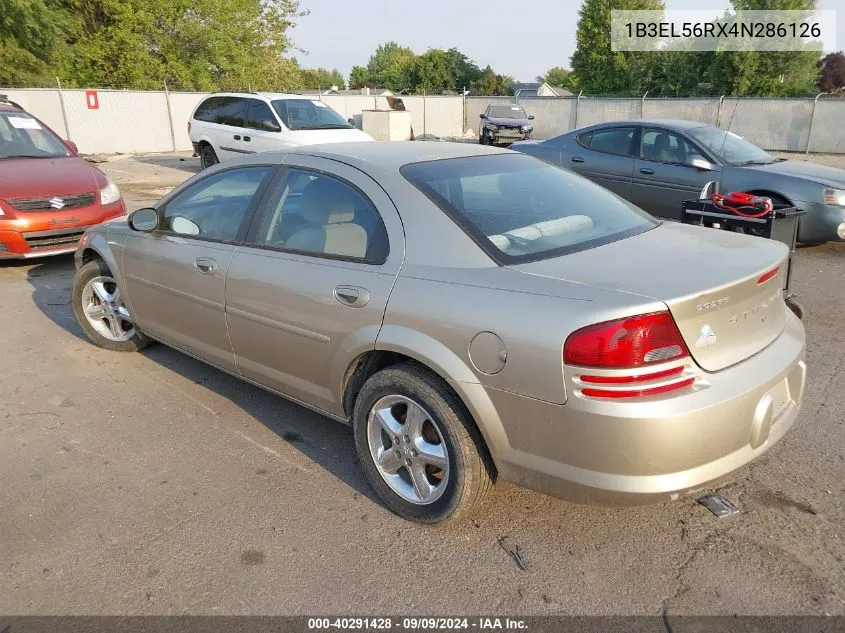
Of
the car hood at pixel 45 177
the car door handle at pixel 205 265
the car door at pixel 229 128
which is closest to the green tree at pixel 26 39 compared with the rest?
the car door at pixel 229 128

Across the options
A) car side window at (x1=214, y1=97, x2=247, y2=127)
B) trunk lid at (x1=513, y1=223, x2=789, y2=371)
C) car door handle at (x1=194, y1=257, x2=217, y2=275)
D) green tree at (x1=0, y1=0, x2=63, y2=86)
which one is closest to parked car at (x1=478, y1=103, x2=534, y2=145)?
car side window at (x1=214, y1=97, x2=247, y2=127)

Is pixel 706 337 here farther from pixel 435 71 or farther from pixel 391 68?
pixel 391 68

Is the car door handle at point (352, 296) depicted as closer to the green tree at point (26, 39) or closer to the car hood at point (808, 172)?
the car hood at point (808, 172)

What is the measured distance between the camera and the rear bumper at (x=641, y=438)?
224 cm

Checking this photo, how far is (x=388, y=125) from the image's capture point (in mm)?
22438

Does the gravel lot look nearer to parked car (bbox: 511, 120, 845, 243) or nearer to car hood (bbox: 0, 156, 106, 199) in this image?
car hood (bbox: 0, 156, 106, 199)

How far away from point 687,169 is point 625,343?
6.39 metres

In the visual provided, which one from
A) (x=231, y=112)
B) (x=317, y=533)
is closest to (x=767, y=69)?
(x=231, y=112)

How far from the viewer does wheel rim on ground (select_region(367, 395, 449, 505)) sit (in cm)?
278

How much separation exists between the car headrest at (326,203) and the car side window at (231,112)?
10656 millimetres

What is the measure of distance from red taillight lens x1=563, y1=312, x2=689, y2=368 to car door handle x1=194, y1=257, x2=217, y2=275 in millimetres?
2186

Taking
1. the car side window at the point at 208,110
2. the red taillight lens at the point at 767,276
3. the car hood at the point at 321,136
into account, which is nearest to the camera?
the red taillight lens at the point at 767,276

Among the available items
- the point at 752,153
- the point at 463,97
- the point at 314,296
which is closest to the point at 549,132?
the point at 463,97

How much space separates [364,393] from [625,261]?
4.07 ft
